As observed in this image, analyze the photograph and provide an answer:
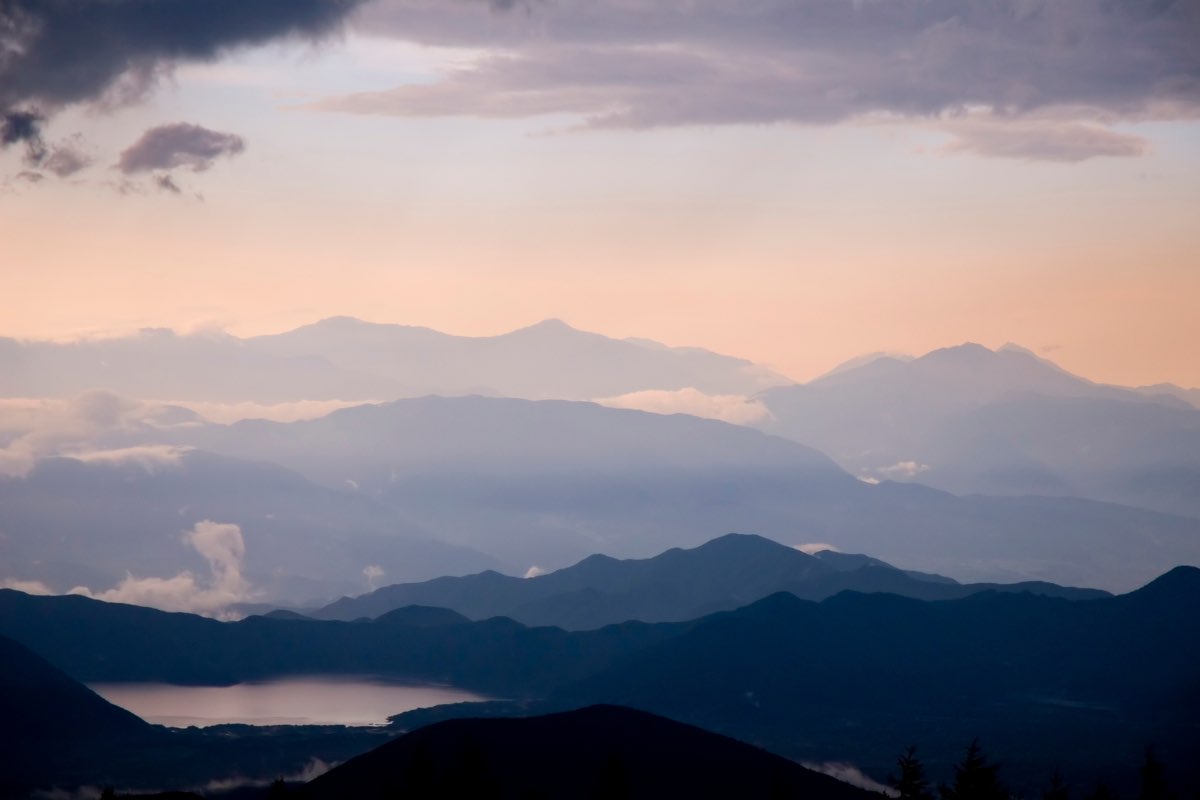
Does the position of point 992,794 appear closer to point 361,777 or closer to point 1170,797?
point 1170,797

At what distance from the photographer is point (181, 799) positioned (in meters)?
164

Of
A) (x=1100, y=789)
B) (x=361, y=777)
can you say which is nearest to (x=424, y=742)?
(x=361, y=777)

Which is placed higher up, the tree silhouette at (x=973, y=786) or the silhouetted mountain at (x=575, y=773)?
the silhouetted mountain at (x=575, y=773)

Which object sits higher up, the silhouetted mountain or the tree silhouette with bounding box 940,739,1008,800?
the silhouetted mountain

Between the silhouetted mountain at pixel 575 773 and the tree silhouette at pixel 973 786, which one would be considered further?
the silhouetted mountain at pixel 575 773

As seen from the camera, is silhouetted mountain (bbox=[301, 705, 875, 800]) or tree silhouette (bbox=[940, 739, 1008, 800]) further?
silhouetted mountain (bbox=[301, 705, 875, 800])

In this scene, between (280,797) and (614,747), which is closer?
(280,797)

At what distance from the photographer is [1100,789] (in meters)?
142

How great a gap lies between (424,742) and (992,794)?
322ft

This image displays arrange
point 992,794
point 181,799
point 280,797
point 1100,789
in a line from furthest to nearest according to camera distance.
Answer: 1. point 181,799
2. point 1100,789
3. point 280,797
4. point 992,794

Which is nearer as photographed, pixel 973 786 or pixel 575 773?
pixel 973 786

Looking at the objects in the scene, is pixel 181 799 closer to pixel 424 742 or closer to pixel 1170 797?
pixel 424 742

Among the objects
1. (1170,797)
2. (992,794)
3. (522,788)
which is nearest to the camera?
(992,794)

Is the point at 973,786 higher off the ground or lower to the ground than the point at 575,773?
lower
